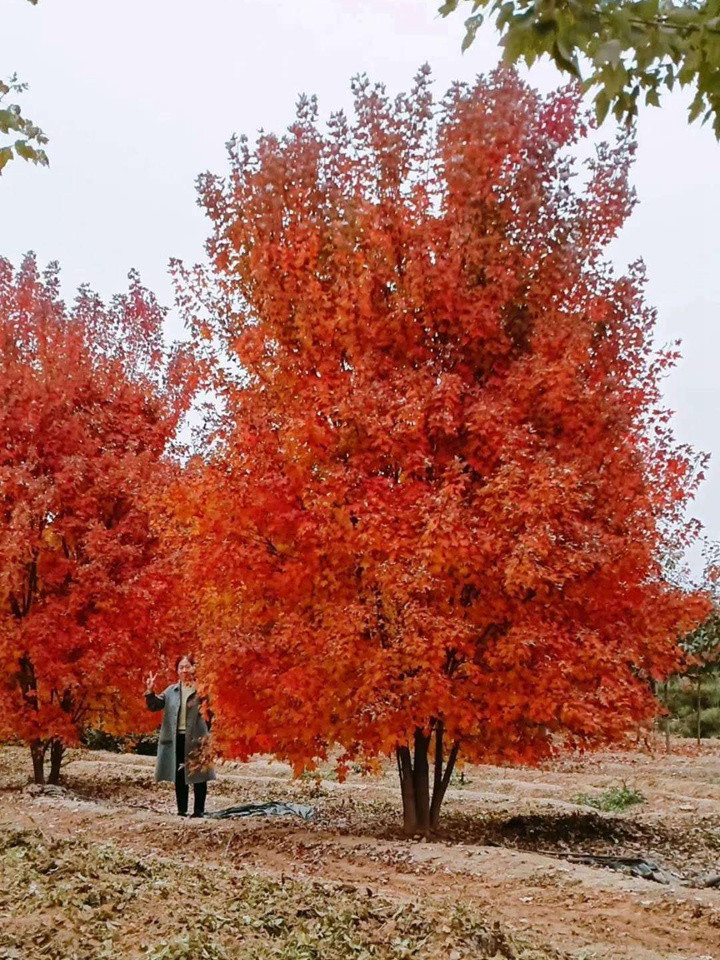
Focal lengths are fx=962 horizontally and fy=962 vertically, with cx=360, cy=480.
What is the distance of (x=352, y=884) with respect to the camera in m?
7.52

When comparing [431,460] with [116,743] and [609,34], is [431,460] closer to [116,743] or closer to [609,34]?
[609,34]

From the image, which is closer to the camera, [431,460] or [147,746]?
[431,460]

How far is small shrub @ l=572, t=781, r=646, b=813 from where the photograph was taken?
48.4ft

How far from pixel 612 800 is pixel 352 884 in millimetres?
8641

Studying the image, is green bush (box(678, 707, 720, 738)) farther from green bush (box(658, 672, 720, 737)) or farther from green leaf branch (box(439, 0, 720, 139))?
green leaf branch (box(439, 0, 720, 139))

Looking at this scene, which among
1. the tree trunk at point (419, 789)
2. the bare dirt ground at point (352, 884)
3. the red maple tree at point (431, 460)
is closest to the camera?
the bare dirt ground at point (352, 884)

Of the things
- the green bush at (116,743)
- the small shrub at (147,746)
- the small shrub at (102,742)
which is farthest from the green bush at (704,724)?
the small shrub at (102,742)

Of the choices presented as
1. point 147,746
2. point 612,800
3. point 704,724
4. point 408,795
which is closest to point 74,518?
point 408,795

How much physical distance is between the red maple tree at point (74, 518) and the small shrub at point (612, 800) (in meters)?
7.10

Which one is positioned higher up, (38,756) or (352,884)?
(38,756)

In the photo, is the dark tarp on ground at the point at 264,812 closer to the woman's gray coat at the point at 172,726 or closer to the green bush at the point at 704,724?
the woman's gray coat at the point at 172,726

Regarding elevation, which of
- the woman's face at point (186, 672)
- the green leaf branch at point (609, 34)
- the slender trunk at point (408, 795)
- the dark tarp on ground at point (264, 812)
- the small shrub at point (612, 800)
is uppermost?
the green leaf branch at point (609, 34)

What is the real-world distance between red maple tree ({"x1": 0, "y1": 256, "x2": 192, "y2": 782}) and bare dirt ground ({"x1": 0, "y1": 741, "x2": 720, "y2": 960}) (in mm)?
1499

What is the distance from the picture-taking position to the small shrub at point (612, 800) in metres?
14.8
